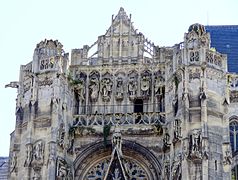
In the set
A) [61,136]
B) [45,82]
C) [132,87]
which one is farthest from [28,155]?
[132,87]

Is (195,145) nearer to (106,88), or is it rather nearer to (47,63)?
(106,88)

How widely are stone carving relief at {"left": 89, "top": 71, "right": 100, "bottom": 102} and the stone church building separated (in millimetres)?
41

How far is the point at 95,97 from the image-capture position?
91.9ft

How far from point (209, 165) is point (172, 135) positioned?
2166 millimetres

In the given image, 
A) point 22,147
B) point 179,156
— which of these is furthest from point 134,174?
point 22,147

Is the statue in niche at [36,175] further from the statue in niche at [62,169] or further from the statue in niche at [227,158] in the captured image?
the statue in niche at [227,158]

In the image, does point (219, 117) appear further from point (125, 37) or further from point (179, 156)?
point (125, 37)

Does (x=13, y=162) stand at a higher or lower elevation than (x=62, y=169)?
higher

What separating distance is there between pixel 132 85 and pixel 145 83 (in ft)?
1.76

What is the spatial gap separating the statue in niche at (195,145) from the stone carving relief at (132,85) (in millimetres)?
4115

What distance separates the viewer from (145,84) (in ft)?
91.8

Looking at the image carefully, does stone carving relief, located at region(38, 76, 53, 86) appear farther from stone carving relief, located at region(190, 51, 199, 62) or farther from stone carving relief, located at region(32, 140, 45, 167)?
stone carving relief, located at region(190, 51, 199, 62)

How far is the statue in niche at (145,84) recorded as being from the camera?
27875 millimetres

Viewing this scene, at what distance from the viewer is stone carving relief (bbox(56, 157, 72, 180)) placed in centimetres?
2519
